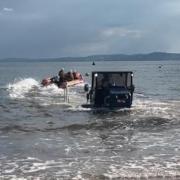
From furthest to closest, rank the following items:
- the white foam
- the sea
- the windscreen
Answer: the white foam
the windscreen
the sea

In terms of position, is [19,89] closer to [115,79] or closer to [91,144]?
[115,79]

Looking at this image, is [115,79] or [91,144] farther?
[115,79]

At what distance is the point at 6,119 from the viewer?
2441cm

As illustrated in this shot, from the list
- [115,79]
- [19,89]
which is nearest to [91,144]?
[115,79]

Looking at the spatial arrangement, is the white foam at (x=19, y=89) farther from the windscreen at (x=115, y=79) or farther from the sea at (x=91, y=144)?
the sea at (x=91, y=144)

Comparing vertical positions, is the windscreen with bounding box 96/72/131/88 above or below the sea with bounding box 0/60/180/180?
above

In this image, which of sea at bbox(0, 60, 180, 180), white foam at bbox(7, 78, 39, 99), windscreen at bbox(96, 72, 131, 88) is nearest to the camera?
sea at bbox(0, 60, 180, 180)

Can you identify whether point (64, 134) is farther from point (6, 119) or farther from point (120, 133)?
point (6, 119)

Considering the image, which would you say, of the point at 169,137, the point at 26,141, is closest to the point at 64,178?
the point at 26,141

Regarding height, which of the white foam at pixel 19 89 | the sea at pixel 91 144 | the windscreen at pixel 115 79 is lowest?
the white foam at pixel 19 89

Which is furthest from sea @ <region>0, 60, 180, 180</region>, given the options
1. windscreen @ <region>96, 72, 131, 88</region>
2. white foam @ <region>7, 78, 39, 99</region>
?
white foam @ <region>7, 78, 39, 99</region>

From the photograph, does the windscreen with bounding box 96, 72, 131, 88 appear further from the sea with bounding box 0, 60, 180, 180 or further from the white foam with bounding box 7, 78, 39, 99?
the white foam with bounding box 7, 78, 39, 99

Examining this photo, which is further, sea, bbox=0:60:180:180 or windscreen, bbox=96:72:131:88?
windscreen, bbox=96:72:131:88

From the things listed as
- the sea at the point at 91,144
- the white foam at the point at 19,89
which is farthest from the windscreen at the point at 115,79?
the white foam at the point at 19,89
